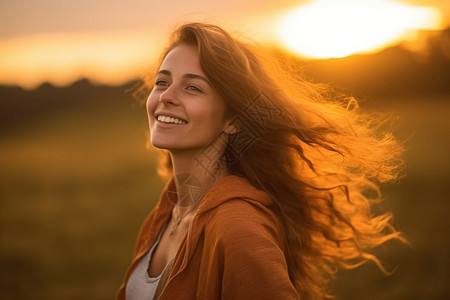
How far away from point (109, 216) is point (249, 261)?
6.60 metres

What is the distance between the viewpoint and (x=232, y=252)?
64.4 inches

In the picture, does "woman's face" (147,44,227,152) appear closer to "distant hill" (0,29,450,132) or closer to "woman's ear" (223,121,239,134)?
"woman's ear" (223,121,239,134)

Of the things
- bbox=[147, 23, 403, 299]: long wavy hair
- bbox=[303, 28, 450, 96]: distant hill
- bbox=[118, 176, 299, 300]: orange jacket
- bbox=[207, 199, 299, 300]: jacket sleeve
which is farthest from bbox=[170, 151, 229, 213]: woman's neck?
bbox=[303, 28, 450, 96]: distant hill

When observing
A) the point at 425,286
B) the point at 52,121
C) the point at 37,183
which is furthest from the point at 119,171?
the point at 425,286

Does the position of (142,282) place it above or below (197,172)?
below

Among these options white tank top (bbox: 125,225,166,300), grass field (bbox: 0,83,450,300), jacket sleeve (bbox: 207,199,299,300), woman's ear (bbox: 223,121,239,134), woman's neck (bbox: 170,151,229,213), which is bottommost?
grass field (bbox: 0,83,450,300)

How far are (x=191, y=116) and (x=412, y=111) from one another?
38.1 feet

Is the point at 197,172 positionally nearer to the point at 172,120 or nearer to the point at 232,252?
the point at 172,120

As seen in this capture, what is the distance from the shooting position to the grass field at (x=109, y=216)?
5.30 m

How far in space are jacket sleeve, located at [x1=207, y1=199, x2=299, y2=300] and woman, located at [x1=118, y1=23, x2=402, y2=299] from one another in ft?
0.40

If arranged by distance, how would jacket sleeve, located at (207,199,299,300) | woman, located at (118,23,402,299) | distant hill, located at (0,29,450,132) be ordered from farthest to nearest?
distant hill, located at (0,29,450,132) → woman, located at (118,23,402,299) → jacket sleeve, located at (207,199,299,300)

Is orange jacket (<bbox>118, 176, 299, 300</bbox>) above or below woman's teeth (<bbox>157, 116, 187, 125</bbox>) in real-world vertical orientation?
below

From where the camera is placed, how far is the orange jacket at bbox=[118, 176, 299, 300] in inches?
62.6

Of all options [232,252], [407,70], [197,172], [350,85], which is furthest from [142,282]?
[407,70]
